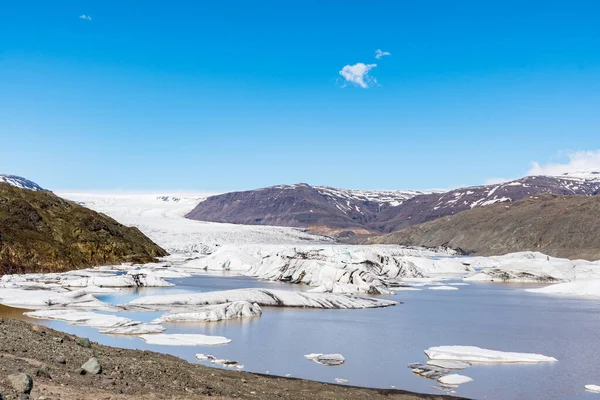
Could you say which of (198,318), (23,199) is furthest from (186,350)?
(23,199)

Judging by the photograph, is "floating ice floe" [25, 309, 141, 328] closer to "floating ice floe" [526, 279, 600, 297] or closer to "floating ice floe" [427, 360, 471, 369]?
"floating ice floe" [427, 360, 471, 369]

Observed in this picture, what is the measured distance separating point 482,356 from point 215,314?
10.1 metres

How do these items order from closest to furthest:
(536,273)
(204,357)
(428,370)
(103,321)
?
1. (428,370)
2. (204,357)
3. (103,321)
4. (536,273)

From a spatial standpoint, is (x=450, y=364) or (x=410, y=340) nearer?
(x=450, y=364)

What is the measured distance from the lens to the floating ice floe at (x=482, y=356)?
1507 cm

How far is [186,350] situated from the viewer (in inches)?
595

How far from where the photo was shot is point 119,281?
32.8 m

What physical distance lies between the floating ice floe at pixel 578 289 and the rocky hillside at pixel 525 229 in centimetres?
4379

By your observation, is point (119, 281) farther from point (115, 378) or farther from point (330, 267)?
point (115, 378)

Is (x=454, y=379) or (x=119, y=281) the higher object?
(x=119, y=281)

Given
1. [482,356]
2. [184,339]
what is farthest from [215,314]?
[482,356]

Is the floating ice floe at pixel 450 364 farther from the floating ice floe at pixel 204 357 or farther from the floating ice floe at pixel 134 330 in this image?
the floating ice floe at pixel 134 330

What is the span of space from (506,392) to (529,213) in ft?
344

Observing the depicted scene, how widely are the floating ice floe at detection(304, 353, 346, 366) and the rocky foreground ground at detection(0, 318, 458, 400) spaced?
2.43 meters
